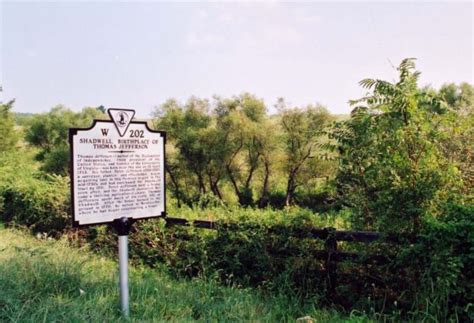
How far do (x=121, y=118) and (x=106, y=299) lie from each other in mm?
1853

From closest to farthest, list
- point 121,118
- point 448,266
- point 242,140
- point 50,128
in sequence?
point 448,266, point 121,118, point 242,140, point 50,128

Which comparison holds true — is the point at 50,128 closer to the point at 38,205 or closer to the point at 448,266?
the point at 38,205

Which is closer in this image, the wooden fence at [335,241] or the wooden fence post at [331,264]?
the wooden fence at [335,241]

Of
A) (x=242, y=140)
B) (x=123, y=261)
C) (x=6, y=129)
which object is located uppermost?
(x=6, y=129)

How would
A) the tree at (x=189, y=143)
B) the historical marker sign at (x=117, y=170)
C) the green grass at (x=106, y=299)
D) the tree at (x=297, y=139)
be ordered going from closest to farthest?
1. the green grass at (x=106, y=299)
2. the historical marker sign at (x=117, y=170)
3. the tree at (x=297, y=139)
4. the tree at (x=189, y=143)

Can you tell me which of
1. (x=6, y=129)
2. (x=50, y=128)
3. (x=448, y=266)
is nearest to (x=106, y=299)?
(x=448, y=266)

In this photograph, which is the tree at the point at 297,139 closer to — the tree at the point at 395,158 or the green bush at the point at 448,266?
the tree at the point at 395,158

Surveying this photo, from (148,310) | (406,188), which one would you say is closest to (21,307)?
(148,310)

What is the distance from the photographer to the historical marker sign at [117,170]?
14.4ft

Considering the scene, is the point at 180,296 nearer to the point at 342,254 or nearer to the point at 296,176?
the point at 342,254

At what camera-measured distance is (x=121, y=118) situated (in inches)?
184

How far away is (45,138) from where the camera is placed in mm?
39625

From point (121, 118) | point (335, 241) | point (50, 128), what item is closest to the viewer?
point (121, 118)

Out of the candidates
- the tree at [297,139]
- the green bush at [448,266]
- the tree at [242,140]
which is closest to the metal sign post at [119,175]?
the green bush at [448,266]
